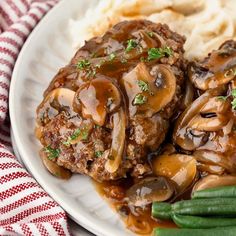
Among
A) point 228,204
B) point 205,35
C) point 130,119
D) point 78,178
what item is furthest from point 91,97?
point 205,35

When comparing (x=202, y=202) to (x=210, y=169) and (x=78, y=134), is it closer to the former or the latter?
(x=210, y=169)

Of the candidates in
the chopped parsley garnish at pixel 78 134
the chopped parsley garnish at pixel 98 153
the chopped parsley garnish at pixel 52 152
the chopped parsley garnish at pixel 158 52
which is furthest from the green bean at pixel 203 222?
the chopped parsley garnish at pixel 158 52

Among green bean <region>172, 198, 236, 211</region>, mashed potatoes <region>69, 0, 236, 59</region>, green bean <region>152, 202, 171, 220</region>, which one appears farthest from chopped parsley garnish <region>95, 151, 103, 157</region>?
mashed potatoes <region>69, 0, 236, 59</region>

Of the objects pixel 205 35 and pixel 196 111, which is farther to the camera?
pixel 205 35

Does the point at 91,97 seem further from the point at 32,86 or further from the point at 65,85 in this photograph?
the point at 32,86

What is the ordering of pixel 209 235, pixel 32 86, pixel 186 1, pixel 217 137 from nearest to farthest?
pixel 209 235 < pixel 217 137 < pixel 32 86 < pixel 186 1

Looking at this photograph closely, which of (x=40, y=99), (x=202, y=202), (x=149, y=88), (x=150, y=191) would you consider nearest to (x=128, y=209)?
(x=150, y=191)
